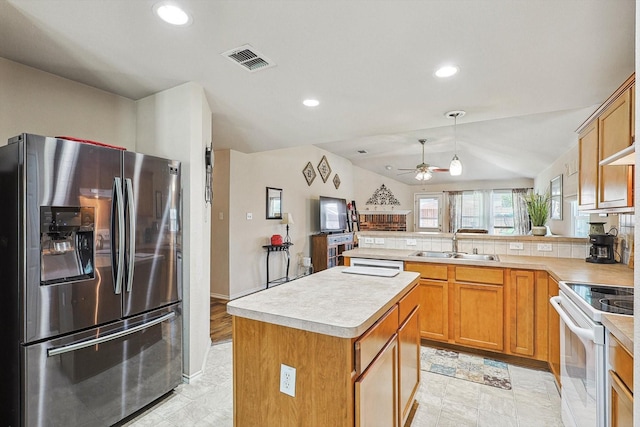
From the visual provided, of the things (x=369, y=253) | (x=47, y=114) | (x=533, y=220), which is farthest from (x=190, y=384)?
(x=533, y=220)

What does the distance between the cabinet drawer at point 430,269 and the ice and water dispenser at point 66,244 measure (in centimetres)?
260

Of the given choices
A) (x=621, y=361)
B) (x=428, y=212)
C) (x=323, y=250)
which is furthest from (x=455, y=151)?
(x=621, y=361)

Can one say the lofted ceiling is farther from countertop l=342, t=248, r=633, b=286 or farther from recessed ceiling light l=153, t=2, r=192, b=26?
countertop l=342, t=248, r=633, b=286

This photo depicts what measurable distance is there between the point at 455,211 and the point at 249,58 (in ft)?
30.1

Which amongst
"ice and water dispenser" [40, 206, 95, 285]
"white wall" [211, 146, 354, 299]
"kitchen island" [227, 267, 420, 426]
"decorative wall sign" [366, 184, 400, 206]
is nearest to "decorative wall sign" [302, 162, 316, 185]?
"white wall" [211, 146, 354, 299]

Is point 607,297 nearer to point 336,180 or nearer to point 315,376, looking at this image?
point 315,376

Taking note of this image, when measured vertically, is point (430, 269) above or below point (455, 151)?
below

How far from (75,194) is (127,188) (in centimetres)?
29

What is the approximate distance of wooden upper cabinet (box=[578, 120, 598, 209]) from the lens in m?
2.22

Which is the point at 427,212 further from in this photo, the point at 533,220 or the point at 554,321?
the point at 554,321

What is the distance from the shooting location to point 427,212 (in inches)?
403

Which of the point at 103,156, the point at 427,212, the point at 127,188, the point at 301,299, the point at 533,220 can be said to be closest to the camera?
the point at 301,299

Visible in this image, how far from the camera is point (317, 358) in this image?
119 cm

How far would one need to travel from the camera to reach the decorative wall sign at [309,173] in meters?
6.45
